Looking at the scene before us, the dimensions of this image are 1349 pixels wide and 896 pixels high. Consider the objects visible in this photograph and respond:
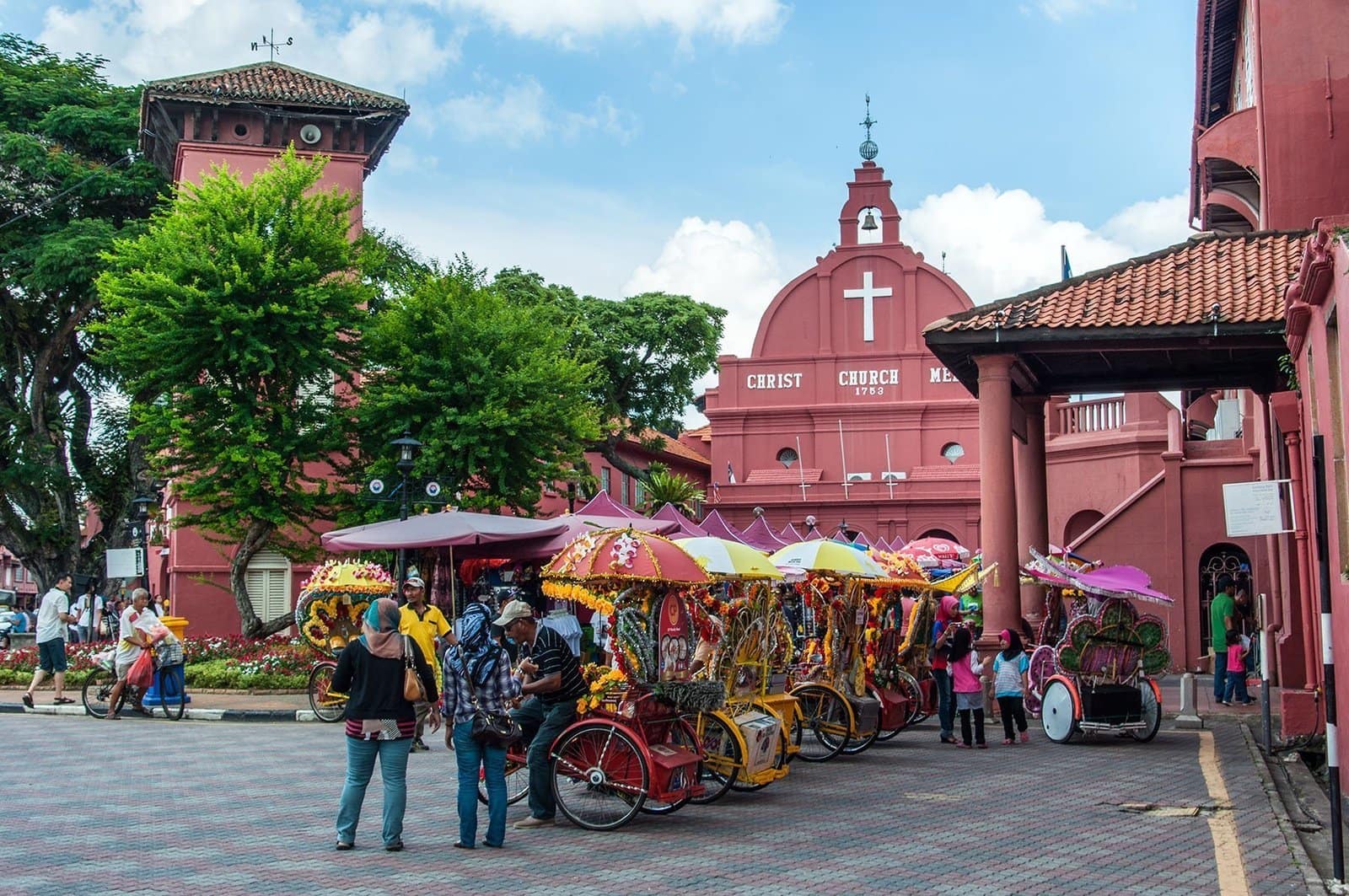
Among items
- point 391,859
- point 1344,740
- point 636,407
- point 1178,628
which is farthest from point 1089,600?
point 636,407

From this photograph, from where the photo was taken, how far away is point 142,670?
19.6 meters

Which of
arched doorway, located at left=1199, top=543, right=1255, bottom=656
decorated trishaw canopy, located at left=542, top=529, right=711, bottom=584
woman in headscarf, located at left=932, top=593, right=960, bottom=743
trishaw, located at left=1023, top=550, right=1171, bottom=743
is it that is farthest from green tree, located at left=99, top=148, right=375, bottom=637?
arched doorway, located at left=1199, top=543, right=1255, bottom=656

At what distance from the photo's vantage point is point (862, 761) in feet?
49.4

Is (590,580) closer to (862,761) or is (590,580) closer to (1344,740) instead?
(862,761)

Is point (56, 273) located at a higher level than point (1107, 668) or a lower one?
higher

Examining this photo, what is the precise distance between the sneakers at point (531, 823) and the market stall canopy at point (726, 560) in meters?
2.76

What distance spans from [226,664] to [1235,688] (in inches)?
674

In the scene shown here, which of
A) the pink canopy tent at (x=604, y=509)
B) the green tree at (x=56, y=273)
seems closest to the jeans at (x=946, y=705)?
the pink canopy tent at (x=604, y=509)

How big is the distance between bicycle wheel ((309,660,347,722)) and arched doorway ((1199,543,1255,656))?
1968cm

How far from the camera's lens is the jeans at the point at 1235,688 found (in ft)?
72.1

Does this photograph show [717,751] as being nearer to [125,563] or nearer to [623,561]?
[623,561]

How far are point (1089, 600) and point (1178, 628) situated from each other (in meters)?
14.5

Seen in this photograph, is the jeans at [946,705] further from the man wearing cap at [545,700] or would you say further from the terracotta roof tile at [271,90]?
the terracotta roof tile at [271,90]

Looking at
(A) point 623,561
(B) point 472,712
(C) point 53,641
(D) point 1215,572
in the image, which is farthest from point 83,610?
(B) point 472,712
